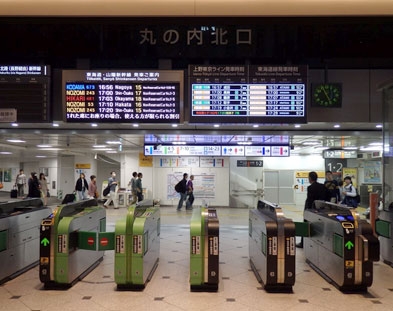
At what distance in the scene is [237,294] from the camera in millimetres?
4559

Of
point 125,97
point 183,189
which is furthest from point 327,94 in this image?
point 183,189

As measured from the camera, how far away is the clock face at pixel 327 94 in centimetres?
571

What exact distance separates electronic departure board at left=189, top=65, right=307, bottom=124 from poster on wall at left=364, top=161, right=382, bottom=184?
14.3 m

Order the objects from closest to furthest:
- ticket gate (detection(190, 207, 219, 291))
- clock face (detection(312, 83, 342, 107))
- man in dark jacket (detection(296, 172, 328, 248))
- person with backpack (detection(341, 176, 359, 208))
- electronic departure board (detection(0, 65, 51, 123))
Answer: ticket gate (detection(190, 207, 219, 291)) < electronic departure board (detection(0, 65, 51, 123)) < clock face (detection(312, 83, 342, 107)) < man in dark jacket (detection(296, 172, 328, 248)) < person with backpack (detection(341, 176, 359, 208))

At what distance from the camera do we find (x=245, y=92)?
4.89 metres

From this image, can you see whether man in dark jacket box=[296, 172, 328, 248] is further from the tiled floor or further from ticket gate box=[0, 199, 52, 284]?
ticket gate box=[0, 199, 52, 284]

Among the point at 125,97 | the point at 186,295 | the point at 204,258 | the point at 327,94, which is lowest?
the point at 186,295

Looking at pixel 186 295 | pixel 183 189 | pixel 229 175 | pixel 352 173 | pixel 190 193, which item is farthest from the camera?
pixel 352 173

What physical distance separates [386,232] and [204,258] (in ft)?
12.1

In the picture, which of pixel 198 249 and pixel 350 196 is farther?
pixel 350 196

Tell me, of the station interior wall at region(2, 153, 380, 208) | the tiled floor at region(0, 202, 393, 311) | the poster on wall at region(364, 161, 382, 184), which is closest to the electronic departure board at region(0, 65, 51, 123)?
the tiled floor at region(0, 202, 393, 311)

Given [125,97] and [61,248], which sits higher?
[125,97]

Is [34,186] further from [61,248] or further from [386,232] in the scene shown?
[386,232]

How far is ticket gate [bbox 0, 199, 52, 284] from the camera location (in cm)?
501
